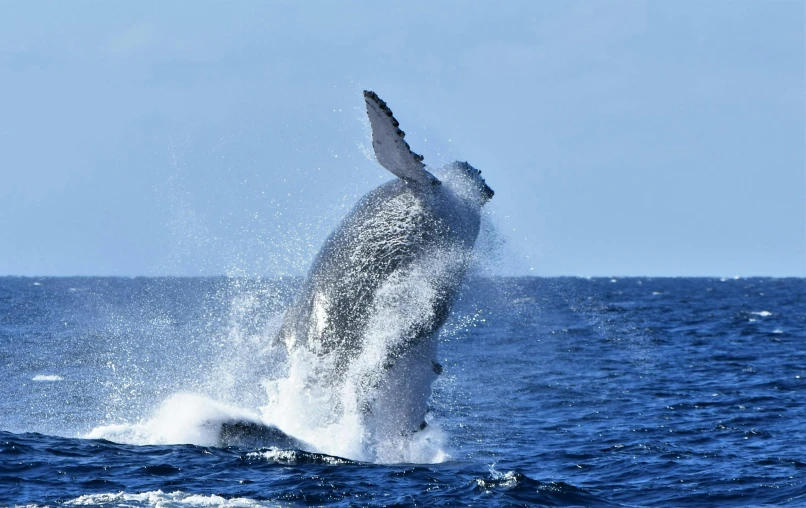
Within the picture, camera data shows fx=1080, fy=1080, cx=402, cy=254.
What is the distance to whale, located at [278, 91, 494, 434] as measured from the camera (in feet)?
45.1

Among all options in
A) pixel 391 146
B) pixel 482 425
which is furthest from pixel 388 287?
pixel 482 425

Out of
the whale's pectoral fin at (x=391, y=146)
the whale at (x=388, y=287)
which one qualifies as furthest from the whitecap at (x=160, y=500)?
the whale's pectoral fin at (x=391, y=146)

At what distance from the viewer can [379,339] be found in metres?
14.0

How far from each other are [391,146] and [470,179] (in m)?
1.66

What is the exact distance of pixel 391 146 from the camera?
12.9 metres

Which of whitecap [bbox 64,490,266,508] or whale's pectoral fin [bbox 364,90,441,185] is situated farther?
whale's pectoral fin [bbox 364,90,441,185]

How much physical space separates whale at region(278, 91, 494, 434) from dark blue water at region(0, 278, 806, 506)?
2.74ft

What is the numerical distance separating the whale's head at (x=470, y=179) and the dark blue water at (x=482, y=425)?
4.13 feet

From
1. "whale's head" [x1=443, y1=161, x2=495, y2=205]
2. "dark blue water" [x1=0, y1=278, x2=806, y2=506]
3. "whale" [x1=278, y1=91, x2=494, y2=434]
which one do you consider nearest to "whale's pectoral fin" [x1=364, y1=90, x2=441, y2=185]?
"whale" [x1=278, y1=91, x2=494, y2=434]

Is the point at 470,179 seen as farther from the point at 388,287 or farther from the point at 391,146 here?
the point at 388,287

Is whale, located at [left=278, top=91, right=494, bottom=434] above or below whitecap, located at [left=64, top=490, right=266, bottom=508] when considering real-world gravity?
above

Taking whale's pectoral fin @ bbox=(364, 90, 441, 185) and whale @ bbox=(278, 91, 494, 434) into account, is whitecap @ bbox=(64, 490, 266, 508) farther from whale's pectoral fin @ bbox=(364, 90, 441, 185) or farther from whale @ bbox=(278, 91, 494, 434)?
whale's pectoral fin @ bbox=(364, 90, 441, 185)

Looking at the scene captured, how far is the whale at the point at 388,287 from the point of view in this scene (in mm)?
13758

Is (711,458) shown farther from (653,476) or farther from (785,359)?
(785,359)
